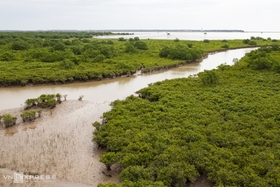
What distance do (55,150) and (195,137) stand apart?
284 inches

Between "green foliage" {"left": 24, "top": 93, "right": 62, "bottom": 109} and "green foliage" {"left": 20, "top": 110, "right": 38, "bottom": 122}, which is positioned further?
"green foliage" {"left": 24, "top": 93, "right": 62, "bottom": 109}

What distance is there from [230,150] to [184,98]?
7.45 meters

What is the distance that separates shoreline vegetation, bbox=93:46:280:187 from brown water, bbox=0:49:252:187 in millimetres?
1004

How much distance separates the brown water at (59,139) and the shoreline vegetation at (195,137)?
100 centimetres

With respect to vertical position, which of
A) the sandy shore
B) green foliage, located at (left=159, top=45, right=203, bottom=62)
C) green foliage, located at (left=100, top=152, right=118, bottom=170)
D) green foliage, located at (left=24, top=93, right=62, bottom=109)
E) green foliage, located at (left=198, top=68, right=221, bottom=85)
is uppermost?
green foliage, located at (left=159, top=45, right=203, bottom=62)

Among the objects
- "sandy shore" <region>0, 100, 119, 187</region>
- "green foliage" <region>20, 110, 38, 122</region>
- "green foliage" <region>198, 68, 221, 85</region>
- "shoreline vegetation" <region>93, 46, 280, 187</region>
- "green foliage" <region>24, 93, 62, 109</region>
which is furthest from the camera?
"green foliage" <region>198, 68, 221, 85</region>

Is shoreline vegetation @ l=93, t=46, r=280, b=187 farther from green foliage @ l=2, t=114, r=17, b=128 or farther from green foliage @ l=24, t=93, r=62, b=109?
green foliage @ l=2, t=114, r=17, b=128

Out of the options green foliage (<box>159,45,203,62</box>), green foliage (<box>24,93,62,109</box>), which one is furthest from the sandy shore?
green foliage (<box>159,45,203,62</box>)

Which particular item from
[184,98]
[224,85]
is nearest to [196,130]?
[184,98]

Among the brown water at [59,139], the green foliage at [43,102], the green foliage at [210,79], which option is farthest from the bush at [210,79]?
the green foliage at [43,102]

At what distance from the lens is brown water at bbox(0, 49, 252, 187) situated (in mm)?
10758

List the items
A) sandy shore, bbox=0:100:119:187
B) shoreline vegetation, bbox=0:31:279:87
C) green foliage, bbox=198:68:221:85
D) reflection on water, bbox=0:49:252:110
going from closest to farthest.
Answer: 1. sandy shore, bbox=0:100:119:187
2. reflection on water, bbox=0:49:252:110
3. green foliage, bbox=198:68:221:85
4. shoreline vegetation, bbox=0:31:279:87

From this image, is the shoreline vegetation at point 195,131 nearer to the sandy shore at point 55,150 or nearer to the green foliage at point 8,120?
the sandy shore at point 55,150

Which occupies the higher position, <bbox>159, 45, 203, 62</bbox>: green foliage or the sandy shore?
<bbox>159, 45, 203, 62</bbox>: green foliage
